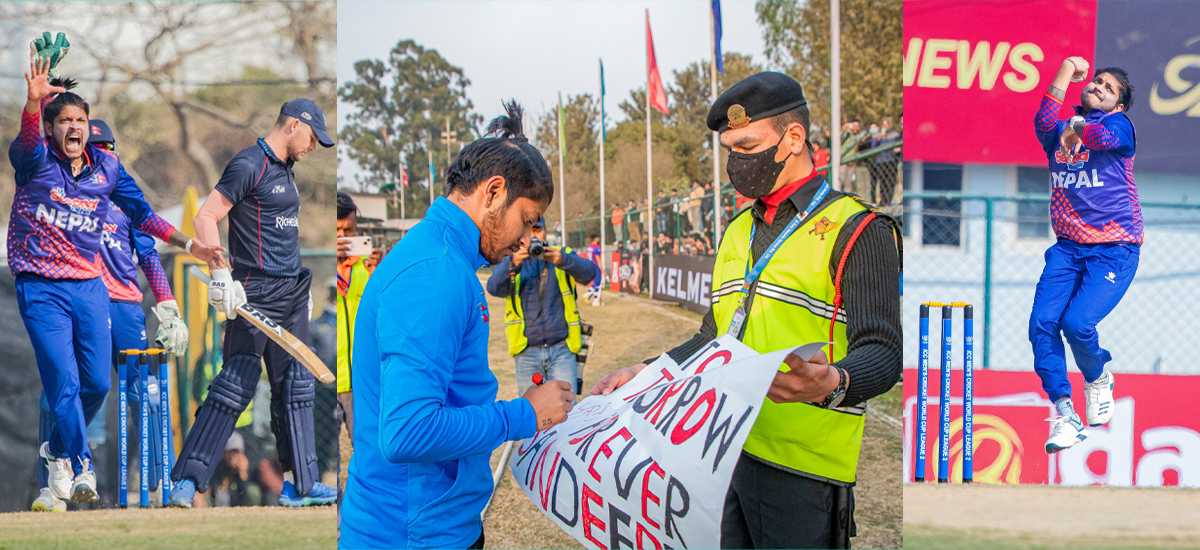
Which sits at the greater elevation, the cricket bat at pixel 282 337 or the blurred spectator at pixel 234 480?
the cricket bat at pixel 282 337

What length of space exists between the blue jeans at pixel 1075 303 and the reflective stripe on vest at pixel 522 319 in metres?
2.94

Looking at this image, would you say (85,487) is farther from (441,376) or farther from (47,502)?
(441,376)

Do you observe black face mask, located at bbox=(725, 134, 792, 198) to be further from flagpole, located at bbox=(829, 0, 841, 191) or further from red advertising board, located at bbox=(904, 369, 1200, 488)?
Answer: flagpole, located at bbox=(829, 0, 841, 191)

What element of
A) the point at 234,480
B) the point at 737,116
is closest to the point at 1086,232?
the point at 737,116

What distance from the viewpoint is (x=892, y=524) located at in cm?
433

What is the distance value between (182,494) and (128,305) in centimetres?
122

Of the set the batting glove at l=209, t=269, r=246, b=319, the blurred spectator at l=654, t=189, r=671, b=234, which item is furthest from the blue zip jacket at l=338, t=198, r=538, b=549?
the blurred spectator at l=654, t=189, r=671, b=234

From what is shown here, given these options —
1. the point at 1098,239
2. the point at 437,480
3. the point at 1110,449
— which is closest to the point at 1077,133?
the point at 1098,239

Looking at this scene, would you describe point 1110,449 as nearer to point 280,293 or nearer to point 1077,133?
point 1077,133

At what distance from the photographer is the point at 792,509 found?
1932mm

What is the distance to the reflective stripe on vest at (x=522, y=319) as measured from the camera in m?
5.27

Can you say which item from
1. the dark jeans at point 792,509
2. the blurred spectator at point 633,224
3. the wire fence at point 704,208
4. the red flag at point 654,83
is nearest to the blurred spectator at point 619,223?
the wire fence at point 704,208

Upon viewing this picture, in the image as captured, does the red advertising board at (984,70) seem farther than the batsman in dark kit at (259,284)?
No

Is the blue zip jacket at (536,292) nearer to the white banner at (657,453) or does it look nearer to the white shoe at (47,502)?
the white shoe at (47,502)
